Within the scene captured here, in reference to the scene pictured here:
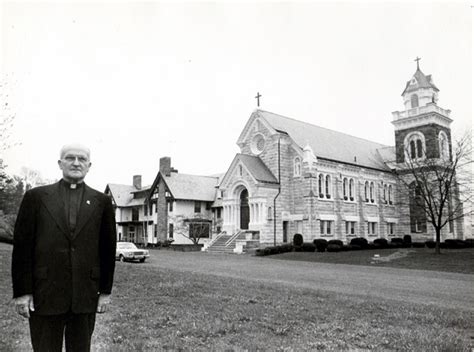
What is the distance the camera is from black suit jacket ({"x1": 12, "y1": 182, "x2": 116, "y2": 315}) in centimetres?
428

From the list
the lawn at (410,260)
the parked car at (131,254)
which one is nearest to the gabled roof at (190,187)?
the lawn at (410,260)

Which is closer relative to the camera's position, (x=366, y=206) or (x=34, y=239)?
(x=34, y=239)

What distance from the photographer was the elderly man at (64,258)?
4.28 m

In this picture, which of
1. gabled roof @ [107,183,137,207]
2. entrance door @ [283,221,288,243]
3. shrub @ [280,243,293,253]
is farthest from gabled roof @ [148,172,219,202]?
shrub @ [280,243,293,253]

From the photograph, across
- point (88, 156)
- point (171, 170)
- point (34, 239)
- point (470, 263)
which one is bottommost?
point (470, 263)

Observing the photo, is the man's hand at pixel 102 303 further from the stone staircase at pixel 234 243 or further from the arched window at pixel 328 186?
the arched window at pixel 328 186

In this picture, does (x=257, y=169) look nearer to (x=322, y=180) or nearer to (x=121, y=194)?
(x=322, y=180)

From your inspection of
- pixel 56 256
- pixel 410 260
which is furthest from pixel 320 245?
pixel 56 256

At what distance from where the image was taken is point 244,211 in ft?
143

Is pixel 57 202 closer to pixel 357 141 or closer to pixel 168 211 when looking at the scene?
pixel 168 211

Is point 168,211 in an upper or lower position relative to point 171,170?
lower

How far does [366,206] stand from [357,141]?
11.6 meters

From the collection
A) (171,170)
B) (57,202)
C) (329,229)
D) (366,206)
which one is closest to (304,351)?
(57,202)

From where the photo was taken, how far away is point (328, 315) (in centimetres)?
920
